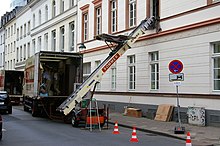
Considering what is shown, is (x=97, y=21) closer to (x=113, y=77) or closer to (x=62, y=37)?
(x=113, y=77)

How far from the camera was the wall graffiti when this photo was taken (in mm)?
15875

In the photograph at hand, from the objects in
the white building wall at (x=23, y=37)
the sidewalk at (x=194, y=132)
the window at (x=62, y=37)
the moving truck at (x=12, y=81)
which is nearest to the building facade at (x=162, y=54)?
the sidewalk at (x=194, y=132)

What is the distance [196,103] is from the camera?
16531mm

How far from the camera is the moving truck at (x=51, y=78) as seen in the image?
18.9m

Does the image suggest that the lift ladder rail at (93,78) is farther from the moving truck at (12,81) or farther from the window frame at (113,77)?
the moving truck at (12,81)

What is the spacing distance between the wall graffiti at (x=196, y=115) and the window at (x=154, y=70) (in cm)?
368

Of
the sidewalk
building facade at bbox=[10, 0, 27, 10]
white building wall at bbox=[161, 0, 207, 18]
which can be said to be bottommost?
the sidewalk

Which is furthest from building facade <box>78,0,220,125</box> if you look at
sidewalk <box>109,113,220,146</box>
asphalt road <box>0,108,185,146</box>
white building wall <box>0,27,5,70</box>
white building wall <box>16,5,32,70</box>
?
white building wall <box>0,27,5,70</box>

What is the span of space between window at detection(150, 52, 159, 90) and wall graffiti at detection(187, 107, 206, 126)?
3.68 meters

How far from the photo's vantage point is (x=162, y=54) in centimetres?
1927

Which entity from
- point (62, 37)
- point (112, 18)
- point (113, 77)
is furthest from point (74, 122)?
point (62, 37)

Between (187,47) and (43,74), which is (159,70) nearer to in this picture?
(187,47)

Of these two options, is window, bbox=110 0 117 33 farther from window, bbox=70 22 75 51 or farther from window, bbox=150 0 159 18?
window, bbox=70 22 75 51

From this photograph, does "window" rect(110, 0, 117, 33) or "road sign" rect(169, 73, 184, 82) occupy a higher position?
"window" rect(110, 0, 117, 33)
